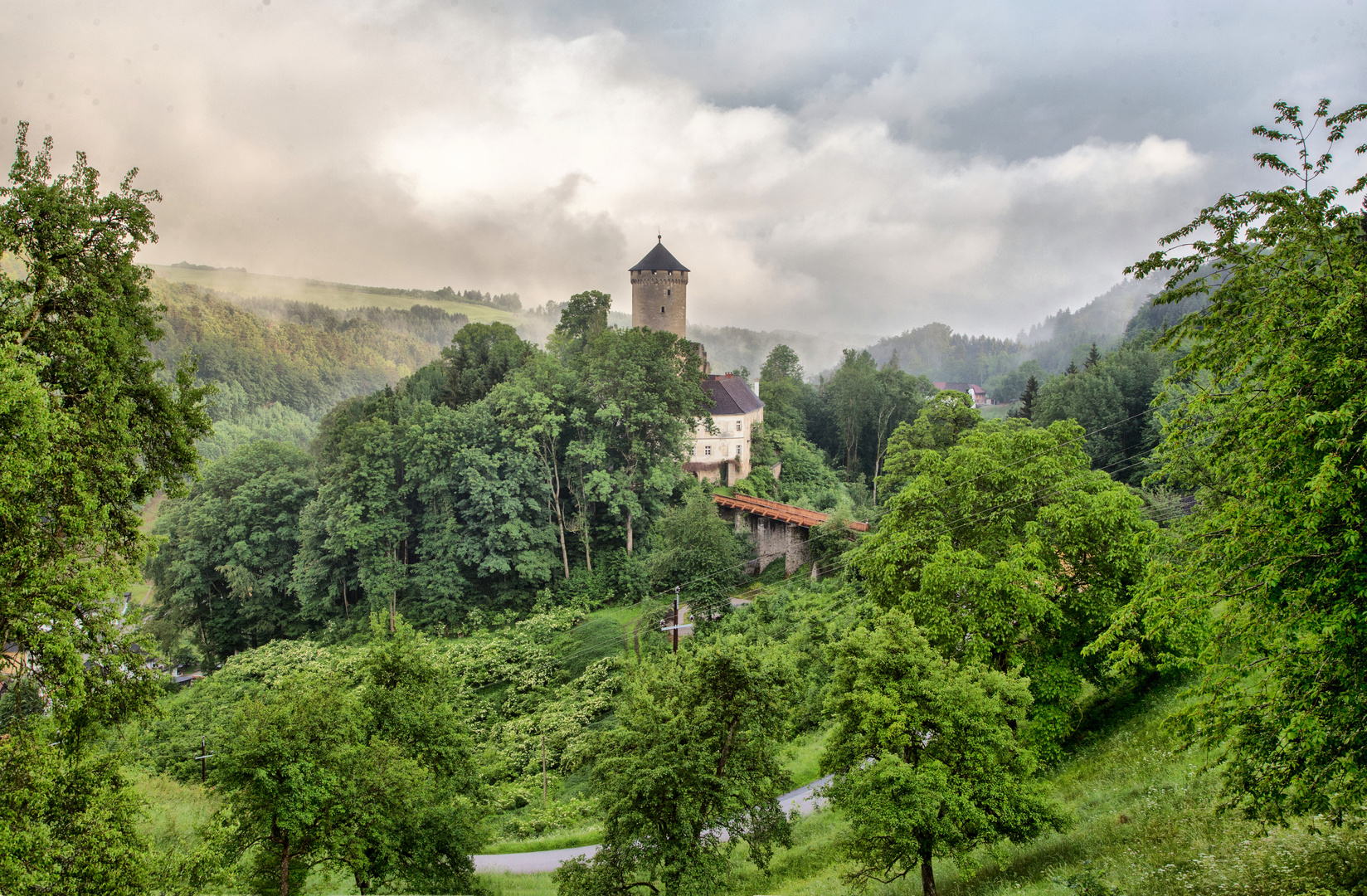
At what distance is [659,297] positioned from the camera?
5791cm

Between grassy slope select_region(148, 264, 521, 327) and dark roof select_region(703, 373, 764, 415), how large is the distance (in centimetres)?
8898

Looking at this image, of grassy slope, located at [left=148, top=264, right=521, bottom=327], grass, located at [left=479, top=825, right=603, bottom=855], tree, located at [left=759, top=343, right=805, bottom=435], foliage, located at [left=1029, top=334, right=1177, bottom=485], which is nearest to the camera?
grass, located at [left=479, top=825, right=603, bottom=855]

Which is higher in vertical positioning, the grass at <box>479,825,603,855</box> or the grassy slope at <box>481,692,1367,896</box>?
the grassy slope at <box>481,692,1367,896</box>

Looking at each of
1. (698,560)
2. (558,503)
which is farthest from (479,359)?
(698,560)

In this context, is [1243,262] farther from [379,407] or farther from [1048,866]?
[379,407]

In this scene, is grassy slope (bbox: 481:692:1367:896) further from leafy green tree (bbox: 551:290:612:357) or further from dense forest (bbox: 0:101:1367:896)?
leafy green tree (bbox: 551:290:612:357)

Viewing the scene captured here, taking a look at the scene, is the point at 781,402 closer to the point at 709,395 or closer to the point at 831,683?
the point at 709,395

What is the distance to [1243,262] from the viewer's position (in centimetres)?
896

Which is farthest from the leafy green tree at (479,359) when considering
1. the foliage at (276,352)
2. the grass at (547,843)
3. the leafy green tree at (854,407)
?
the foliage at (276,352)

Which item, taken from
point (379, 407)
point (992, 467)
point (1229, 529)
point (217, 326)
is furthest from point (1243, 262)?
point (217, 326)

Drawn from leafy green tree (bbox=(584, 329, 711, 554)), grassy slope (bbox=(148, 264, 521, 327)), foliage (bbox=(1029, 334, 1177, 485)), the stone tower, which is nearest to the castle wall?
the stone tower

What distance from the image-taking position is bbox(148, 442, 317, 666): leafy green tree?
4381 centimetres

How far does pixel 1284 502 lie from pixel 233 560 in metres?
49.7

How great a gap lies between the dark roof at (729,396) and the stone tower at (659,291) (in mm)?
5799
